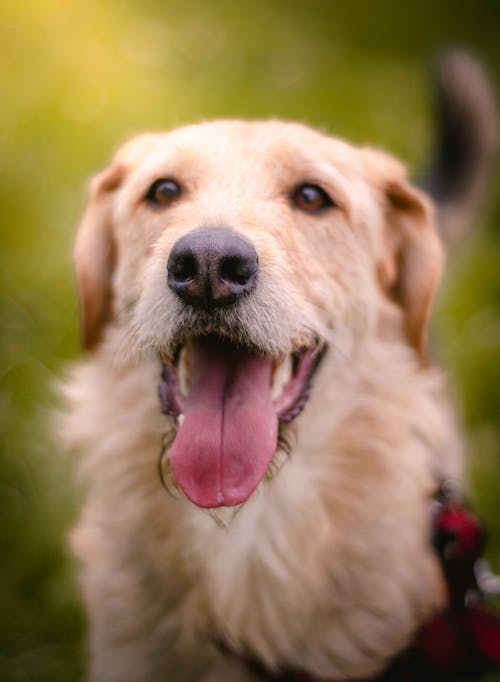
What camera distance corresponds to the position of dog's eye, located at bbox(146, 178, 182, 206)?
2527mm

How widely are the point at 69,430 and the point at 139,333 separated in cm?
84

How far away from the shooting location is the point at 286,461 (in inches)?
93.9

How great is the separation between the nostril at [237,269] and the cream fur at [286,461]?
21 cm

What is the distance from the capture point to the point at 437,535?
2586mm

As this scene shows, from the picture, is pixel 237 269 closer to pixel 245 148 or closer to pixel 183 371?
pixel 183 371

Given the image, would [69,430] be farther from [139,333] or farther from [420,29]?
[420,29]

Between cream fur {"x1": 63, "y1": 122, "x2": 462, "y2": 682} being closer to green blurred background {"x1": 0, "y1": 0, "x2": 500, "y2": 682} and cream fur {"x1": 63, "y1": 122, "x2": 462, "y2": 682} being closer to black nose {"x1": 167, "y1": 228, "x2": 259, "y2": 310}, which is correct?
black nose {"x1": 167, "y1": 228, "x2": 259, "y2": 310}

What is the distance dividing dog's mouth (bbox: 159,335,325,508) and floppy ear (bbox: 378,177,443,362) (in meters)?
0.58

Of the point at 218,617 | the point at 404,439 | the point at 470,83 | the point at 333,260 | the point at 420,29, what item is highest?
the point at 420,29

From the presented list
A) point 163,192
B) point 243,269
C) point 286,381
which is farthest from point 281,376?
point 163,192

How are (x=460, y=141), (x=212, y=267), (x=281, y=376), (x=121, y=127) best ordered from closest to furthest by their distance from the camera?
(x=212, y=267)
(x=281, y=376)
(x=460, y=141)
(x=121, y=127)

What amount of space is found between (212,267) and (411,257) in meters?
1.18

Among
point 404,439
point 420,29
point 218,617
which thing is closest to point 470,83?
point 404,439

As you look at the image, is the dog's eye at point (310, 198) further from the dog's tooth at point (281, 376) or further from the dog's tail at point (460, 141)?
the dog's tail at point (460, 141)
